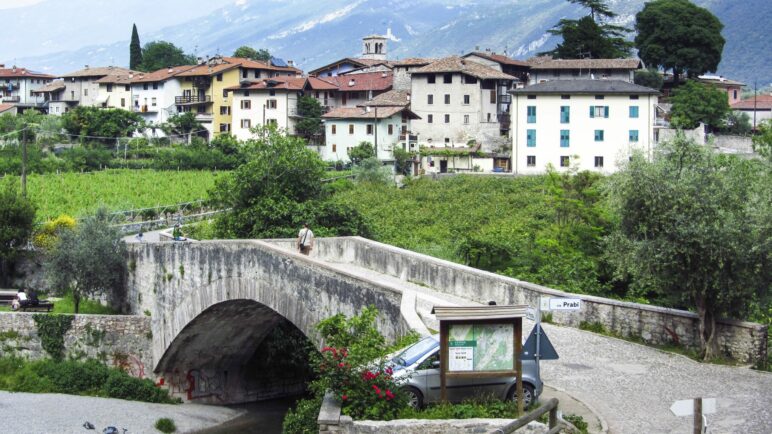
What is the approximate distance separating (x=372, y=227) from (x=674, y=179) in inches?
685

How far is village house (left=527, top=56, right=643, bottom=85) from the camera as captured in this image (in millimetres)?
84812

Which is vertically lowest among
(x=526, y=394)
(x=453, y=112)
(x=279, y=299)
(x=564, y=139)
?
(x=526, y=394)

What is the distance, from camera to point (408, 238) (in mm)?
42031

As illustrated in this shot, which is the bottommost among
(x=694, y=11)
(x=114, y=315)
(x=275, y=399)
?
(x=275, y=399)

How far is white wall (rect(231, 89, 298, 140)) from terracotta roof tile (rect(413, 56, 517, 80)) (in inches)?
521

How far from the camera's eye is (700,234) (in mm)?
21344

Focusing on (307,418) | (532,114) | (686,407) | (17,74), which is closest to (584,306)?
(307,418)

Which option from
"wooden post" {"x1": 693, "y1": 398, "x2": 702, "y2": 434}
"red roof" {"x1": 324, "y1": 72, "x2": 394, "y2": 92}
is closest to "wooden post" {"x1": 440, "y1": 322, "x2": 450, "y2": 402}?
"wooden post" {"x1": 693, "y1": 398, "x2": 702, "y2": 434}

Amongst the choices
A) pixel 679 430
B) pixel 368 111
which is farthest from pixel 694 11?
pixel 679 430

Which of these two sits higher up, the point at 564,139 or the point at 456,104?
the point at 456,104

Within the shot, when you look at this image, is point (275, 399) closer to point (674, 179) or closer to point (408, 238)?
point (408, 238)

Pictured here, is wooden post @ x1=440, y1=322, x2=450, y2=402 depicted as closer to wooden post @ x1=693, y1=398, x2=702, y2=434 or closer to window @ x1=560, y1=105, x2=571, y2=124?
wooden post @ x1=693, y1=398, x2=702, y2=434

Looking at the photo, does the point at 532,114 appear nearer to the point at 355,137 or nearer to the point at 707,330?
the point at 355,137

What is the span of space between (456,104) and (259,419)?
181ft
